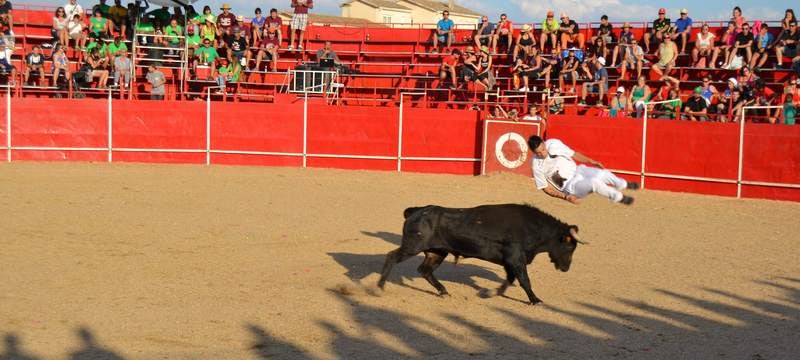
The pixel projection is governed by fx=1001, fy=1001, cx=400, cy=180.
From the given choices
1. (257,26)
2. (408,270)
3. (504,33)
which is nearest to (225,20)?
(257,26)

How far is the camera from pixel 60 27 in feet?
85.7

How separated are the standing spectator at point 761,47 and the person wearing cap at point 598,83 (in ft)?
10.3

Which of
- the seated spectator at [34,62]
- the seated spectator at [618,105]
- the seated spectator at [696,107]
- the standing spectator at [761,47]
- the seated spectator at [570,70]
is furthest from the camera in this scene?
the seated spectator at [34,62]

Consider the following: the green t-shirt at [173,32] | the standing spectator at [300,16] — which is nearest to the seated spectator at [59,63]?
the green t-shirt at [173,32]

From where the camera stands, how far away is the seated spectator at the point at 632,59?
75.5 feet

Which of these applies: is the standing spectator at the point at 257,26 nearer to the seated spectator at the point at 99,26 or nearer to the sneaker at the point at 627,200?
the seated spectator at the point at 99,26

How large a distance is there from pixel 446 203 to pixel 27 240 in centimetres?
726

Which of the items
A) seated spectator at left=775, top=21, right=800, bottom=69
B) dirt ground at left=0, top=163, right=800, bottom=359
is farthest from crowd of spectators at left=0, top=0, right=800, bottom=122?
dirt ground at left=0, top=163, right=800, bottom=359

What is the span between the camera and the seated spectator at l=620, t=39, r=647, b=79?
23.0m

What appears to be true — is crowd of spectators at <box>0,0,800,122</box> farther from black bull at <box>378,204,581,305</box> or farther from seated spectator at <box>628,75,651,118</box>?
black bull at <box>378,204,581,305</box>

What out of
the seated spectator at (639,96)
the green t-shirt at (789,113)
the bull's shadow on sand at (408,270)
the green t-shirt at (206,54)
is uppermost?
the green t-shirt at (206,54)

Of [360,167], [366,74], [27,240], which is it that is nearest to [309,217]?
[27,240]

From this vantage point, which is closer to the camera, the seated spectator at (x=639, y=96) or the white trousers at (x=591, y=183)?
the white trousers at (x=591, y=183)

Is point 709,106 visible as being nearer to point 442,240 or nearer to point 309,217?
point 309,217
